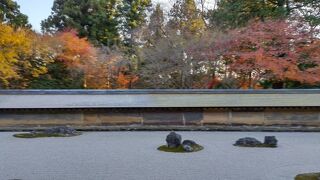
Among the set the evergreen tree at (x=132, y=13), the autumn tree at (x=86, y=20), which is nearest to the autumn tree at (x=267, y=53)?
the autumn tree at (x=86, y=20)

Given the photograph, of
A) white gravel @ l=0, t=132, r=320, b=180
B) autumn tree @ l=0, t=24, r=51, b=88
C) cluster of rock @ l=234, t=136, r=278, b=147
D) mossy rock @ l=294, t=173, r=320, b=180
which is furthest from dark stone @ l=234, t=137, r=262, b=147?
autumn tree @ l=0, t=24, r=51, b=88

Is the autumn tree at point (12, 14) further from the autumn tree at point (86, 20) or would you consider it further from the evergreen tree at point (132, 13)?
the evergreen tree at point (132, 13)

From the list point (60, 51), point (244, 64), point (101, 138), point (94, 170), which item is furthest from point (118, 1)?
point (94, 170)

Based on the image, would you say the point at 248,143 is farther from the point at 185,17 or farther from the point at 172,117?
the point at 185,17

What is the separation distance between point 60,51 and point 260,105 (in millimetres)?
10638

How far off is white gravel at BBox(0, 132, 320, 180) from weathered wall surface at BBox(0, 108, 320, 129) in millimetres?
1961

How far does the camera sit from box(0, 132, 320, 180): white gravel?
6.34 m

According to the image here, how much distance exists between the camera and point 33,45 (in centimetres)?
1738

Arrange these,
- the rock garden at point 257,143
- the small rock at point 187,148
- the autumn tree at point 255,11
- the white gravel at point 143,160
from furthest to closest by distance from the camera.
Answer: the autumn tree at point 255,11 → the rock garden at point 257,143 → the small rock at point 187,148 → the white gravel at point 143,160

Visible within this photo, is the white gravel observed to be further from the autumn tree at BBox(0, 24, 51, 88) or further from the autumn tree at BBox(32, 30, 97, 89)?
the autumn tree at BBox(32, 30, 97, 89)

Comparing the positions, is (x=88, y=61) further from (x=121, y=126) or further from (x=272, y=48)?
(x=272, y=48)

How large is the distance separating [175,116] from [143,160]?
548 cm

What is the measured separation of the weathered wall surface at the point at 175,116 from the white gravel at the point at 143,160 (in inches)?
77.2

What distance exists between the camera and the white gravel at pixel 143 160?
250 inches
